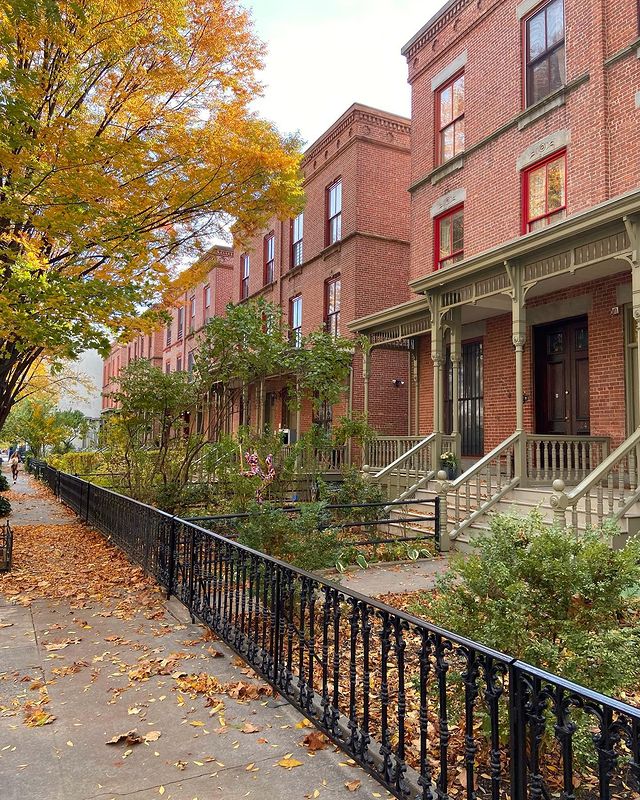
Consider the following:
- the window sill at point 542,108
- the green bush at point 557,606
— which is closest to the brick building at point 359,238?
the window sill at point 542,108

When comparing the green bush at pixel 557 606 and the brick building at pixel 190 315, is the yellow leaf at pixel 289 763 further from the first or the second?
the brick building at pixel 190 315

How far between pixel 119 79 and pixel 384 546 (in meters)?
8.15

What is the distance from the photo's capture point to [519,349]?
10609 mm

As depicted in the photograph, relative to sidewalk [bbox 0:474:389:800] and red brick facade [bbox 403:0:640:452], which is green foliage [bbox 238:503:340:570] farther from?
red brick facade [bbox 403:0:640:452]

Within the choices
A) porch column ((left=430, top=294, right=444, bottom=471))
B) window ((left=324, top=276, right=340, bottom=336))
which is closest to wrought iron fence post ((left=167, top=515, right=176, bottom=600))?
porch column ((left=430, top=294, right=444, bottom=471))

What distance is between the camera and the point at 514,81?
44.4 feet

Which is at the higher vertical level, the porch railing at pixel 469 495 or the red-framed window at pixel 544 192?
the red-framed window at pixel 544 192

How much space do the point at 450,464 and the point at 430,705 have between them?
891cm

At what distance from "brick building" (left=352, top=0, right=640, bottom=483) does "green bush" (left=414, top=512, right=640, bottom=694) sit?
6.71 metres

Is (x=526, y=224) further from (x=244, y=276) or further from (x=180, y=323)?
(x=180, y=323)

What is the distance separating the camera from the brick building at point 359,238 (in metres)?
18.5

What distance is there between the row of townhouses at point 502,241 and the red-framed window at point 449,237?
0.06 meters

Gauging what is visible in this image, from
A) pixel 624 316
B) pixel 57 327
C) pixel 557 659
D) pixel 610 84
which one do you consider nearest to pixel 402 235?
pixel 610 84

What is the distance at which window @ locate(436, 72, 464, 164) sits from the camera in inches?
612
